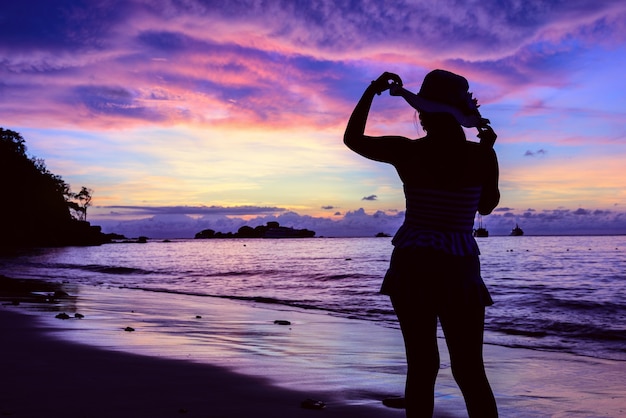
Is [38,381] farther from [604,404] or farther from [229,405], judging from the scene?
[604,404]

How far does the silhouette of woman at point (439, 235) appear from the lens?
2.53 meters

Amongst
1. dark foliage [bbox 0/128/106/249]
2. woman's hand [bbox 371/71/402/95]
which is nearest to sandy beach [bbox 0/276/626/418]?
woman's hand [bbox 371/71/402/95]

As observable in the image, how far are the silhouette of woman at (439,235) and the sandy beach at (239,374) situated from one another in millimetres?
2021

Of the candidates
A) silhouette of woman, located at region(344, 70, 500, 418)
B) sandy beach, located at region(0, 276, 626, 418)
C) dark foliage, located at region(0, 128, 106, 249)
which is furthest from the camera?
dark foliage, located at region(0, 128, 106, 249)

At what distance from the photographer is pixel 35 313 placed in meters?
10.2

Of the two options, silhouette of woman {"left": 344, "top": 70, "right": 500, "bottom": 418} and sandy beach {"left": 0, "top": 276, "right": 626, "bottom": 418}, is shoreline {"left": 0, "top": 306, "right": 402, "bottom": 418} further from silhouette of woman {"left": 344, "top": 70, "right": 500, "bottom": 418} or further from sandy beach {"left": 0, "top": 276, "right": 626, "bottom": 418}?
silhouette of woman {"left": 344, "top": 70, "right": 500, "bottom": 418}

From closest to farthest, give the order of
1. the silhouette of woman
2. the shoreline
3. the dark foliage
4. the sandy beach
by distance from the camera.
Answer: the silhouette of woman
the shoreline
the sandy beach
the dark foliage

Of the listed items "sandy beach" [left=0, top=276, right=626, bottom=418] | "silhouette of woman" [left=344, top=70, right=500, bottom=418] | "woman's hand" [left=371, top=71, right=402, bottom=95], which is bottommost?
"sandy beach" [left=0, top=276, right=626, bottom=418]

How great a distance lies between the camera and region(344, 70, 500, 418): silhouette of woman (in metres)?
2.53

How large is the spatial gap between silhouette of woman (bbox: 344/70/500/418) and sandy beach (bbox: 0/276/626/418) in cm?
202

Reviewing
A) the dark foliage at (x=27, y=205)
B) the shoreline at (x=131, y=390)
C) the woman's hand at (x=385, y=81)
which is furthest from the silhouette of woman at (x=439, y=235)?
the dark foliage at (x=27, y=205)

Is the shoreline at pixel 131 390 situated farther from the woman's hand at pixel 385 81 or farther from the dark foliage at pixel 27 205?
the dark foliage at pixel 27 205

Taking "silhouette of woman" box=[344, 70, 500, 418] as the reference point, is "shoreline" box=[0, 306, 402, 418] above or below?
below

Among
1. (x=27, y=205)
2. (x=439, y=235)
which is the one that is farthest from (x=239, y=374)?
(x=27, y=205)
